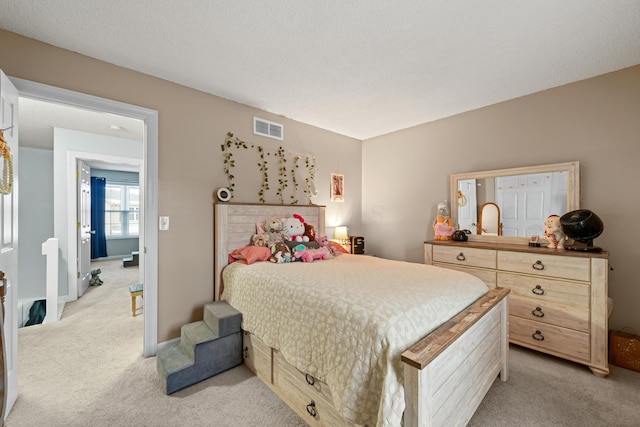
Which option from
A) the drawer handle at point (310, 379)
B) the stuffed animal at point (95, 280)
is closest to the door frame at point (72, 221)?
the stuffed animal at point (95, 280)

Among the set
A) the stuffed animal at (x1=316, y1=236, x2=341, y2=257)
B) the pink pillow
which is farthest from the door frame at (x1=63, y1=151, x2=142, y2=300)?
the stuffed animal at (x1=316, y1=236, x2=341, y2=257)

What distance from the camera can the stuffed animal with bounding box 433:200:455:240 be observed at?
3266mm

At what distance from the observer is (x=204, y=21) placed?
69.9 inches

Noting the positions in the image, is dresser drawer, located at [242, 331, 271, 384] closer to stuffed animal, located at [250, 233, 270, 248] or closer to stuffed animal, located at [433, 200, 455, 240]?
stuffed animal, located at [250, 233, 270, 248]

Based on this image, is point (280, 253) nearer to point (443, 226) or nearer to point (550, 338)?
point (443, 226)

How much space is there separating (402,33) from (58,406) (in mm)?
3486

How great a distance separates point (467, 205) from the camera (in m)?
3.26

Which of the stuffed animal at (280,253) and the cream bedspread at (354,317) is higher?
the stuffed animal at (280,253)

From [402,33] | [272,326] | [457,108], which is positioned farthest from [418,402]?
[457,108]

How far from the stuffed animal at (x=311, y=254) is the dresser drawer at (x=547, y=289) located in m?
1.74

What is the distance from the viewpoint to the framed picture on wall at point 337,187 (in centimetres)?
411

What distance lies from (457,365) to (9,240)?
9.58ft

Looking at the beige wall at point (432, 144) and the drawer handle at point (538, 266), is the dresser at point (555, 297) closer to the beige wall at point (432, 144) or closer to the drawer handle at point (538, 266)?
the drawer handle at point (538, 266)

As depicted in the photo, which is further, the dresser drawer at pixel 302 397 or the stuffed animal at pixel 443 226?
the stuffed animal at pixel 443 226
